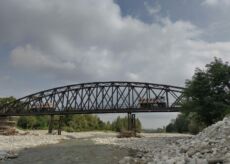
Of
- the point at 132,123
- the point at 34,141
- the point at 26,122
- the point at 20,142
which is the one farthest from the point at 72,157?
the point at 26,122

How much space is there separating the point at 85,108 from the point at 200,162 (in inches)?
2721

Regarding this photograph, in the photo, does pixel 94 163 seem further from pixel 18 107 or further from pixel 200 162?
pixel 18 107

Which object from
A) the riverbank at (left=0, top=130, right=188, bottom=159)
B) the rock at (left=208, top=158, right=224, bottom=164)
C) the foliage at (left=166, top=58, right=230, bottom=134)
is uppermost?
the foliage at (left=166, top=58, right=230, bottom=134)

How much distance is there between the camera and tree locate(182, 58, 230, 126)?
118ft

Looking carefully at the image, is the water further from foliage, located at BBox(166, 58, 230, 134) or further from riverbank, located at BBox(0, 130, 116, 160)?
foliage, located at BBox(166, 58, 230, 134)

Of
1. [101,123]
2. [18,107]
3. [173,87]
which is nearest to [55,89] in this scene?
[18,107]

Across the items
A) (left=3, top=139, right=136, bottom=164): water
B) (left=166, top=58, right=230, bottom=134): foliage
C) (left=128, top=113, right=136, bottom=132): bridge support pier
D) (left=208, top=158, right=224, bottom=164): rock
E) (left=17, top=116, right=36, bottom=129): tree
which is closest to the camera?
(left=208, top=158, right=224, bottom=164): rock

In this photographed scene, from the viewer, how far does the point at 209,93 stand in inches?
1464

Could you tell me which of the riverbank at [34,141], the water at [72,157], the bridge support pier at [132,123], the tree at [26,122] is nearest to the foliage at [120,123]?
the tree at [26,122]

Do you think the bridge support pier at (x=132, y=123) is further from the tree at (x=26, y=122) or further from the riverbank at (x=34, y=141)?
the tree at (x=26, y=122)

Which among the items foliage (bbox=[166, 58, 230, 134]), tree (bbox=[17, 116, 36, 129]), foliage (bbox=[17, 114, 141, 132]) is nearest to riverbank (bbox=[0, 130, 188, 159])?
foliage (bbox=[166, 58, 230, 134])

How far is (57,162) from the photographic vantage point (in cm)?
1998

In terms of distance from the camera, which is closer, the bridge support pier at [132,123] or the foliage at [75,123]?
the bridge support pier at [132,123]

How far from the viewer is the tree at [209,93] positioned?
35.9 meters
